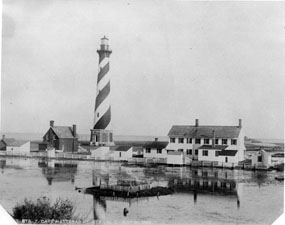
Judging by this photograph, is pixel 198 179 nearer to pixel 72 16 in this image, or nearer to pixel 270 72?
pixel 270 72

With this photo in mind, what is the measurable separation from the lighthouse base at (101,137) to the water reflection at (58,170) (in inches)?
63.7

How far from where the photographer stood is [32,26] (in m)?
15.2

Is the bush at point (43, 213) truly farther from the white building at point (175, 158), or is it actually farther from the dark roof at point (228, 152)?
the dark roof at point (228, 152)

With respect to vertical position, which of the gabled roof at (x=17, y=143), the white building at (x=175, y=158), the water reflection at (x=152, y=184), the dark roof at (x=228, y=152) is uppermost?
the gabled roof at (x=17, y=143)

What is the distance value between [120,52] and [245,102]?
15.7 ft

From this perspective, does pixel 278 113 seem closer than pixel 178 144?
Yes

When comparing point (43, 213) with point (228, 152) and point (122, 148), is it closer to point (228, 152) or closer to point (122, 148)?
point (228, 152)

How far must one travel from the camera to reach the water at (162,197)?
1330 cm

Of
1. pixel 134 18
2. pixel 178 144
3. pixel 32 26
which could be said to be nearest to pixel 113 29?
pixel 134 18

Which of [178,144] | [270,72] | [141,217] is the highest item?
[270,72]

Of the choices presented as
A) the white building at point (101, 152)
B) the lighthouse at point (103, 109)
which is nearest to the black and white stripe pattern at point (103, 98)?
the lighthouse at point (103, 109)

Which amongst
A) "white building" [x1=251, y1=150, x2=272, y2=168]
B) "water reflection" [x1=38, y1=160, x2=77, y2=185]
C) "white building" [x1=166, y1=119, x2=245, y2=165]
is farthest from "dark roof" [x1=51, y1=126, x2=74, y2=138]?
"white building" [x1=251, y1=150, x2=272, y2=168]

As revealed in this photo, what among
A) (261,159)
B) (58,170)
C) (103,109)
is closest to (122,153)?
(103,109)

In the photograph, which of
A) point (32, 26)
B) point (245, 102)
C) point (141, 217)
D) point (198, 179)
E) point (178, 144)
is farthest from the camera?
point (178, 144)
